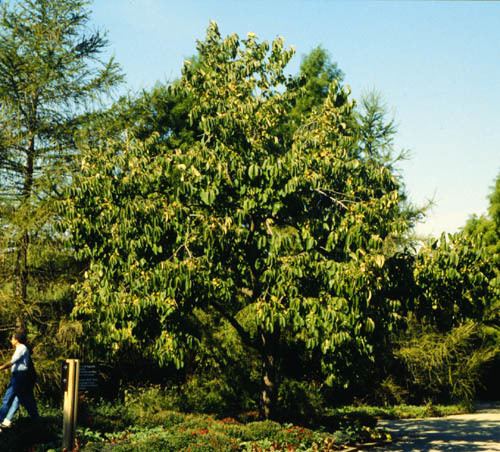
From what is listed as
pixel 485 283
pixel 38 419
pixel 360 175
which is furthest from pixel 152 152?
pixel 485 283

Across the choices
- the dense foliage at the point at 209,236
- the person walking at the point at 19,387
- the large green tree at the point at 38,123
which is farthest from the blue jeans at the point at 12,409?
the large green tree at the point at 38,123

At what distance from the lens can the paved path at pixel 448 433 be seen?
1356 centimetres

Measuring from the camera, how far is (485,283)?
1146 cm

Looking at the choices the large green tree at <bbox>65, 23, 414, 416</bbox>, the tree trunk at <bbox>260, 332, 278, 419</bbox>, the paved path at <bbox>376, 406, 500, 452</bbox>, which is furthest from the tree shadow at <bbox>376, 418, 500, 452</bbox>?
the large green tree at <bbox>65, 23, 414, 416</bbox>

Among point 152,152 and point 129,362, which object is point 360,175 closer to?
point 152,152

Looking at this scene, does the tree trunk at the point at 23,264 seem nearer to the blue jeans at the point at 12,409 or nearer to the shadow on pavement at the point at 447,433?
the blue jeans at the point at 12,409

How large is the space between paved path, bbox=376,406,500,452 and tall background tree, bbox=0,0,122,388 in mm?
9519

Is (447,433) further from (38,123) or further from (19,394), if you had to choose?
(38,123)

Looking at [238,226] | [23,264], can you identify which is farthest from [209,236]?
[23,264]

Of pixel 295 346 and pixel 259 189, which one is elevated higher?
pixel 259 189

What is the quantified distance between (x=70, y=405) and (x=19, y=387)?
1.36 m

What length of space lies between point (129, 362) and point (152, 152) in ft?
25.1

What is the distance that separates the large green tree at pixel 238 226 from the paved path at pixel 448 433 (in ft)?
11.7

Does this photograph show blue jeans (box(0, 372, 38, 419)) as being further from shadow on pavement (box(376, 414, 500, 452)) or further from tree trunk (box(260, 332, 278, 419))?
shadow on pavement (box(376, 414, 500, 452))
